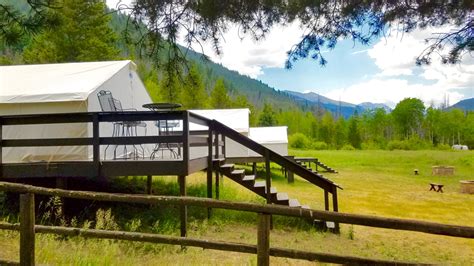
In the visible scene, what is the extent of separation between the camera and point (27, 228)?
3.29m

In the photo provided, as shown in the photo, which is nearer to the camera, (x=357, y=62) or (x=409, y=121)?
(x=357, y=62)

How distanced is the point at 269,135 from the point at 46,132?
16507mm

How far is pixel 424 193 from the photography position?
1662cm

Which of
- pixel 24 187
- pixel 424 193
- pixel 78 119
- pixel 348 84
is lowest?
pixel 424 193

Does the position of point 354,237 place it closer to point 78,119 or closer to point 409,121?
point 78,119

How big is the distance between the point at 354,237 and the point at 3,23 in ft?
25.6

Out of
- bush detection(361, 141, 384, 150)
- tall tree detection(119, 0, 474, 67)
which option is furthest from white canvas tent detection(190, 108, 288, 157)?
bush detection(361, 141, 384, 150)

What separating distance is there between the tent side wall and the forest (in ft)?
4.35

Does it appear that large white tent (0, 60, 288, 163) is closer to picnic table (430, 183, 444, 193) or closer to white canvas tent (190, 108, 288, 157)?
white canvas tent (190, 108, 288, 157)

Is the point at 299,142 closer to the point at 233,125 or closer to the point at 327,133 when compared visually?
the point at 327,133

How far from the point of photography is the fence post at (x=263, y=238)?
3084 mm

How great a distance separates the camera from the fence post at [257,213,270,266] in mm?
3084

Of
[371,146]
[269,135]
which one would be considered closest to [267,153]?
[269,135]

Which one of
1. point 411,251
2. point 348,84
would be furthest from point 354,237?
point 348,84
